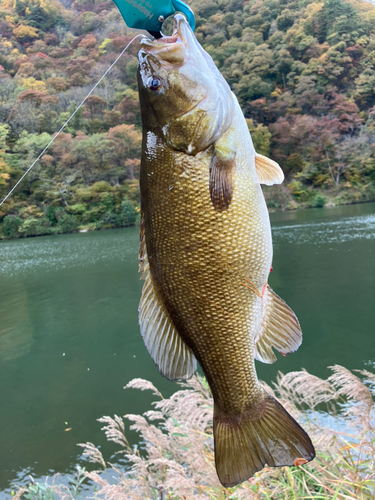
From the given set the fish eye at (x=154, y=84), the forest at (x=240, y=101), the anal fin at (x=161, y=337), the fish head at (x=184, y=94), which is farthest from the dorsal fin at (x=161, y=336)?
the forest at (x=240, y=101)

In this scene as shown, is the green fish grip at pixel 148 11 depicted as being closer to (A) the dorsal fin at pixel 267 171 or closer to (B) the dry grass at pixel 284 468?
(A) the dorsal fin at pixel 267 171

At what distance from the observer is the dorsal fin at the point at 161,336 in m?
1.08

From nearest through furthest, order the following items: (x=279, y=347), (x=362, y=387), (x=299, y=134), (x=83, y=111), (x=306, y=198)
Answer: (x=279, y=347) → (x=362, y=387) → (x=306, y=198) → (x=299, y=134) → (x=83, y=111)

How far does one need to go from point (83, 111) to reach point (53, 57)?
16128 millimetres

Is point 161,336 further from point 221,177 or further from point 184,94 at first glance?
point 184,94

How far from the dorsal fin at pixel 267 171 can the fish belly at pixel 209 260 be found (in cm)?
7

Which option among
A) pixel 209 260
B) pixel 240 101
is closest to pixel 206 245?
pixel 209 260

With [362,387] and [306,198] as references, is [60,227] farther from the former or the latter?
[362,387]

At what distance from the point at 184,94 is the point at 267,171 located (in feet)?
1.20

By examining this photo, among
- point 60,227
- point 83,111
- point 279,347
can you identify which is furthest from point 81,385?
point 83,111

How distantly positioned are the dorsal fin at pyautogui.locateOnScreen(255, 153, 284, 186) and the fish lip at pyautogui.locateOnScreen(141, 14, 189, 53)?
438 mm

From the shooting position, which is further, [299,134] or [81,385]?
[299,134]

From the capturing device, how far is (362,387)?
2373 mm

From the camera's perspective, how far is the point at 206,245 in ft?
3.29
